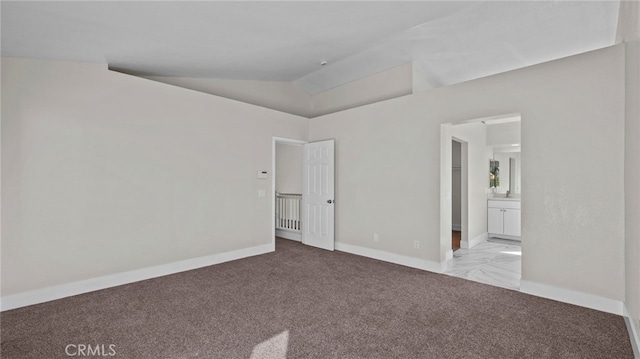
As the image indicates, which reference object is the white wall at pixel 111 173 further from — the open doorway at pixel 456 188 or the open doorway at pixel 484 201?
the open doorway at pixel 456 188

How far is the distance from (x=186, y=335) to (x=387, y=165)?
11.6 feet

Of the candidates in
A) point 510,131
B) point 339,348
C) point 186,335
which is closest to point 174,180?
point 186,335

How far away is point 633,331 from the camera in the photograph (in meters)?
2.31

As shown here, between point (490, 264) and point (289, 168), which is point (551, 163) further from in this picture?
point (289, 168)

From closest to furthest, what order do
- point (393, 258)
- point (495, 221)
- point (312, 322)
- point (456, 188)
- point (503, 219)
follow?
point (312, 322) → point (393, 258) → point (503, 219) → point (495, 221) → point (456, 188)

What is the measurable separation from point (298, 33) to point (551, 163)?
324cm

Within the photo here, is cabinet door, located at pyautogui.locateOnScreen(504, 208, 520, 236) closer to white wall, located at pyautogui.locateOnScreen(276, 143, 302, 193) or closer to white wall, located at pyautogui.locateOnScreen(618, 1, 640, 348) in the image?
white wall, located at pyautogui.locateOnScreen(618, 1, 640, 348)

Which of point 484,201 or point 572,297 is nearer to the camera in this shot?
point 572,297

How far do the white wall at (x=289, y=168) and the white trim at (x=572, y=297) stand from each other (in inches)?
241

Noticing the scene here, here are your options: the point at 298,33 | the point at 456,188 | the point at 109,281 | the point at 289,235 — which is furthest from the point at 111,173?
the point at 456,188

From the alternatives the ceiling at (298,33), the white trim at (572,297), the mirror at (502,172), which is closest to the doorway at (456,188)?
the mirror at (502,172)

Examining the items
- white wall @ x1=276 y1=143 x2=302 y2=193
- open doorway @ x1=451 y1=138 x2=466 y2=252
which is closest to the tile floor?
open doorway @ x1=451 y1=138 x2=466 y2=252

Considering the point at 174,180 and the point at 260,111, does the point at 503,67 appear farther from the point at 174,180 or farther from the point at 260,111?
the point at 174,180

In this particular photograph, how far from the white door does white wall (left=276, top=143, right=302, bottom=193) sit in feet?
8.44
